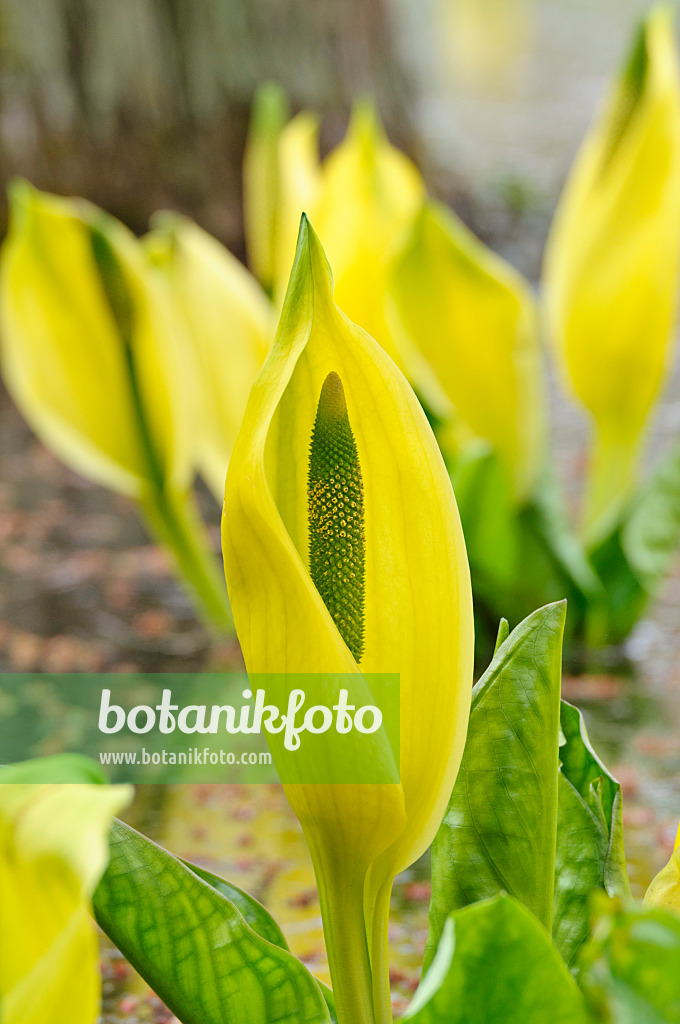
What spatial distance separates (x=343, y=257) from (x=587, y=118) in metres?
2.13

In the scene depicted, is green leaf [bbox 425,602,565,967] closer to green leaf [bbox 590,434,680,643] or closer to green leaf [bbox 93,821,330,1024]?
green leaf [bbox 93,821,330,1024]

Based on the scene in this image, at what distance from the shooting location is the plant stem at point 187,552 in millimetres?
644

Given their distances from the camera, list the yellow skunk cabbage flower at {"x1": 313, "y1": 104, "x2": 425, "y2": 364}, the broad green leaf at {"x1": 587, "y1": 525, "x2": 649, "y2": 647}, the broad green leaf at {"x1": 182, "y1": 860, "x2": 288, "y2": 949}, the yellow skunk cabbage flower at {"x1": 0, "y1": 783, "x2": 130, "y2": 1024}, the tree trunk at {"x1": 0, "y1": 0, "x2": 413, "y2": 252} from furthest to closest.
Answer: the tree trunk at {"x1": 0, "y1": 0, "x2": 413, "y2": 252}
the broad green leaf at {"x1": 587, "y1": 525, "x2": 649, "y2": 647}
the yellow skunk cabbage flower at {"x1": 313, "y1": 104, "x2": 425, "y2": 364}
the broad green leaf at {"x1": 182, "y1": 860, "x2": 288, "y2": 949}
the yellow skunk cabbage flower at {"x1": 0, "y1": 783, "x2": 130, "y2": 1024}

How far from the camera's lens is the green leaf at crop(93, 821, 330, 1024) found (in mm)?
219

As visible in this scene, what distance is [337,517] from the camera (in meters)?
0.21

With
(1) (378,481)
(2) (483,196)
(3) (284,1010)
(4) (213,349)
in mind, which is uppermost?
(2) (483,196)

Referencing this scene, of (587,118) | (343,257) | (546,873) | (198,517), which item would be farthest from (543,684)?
(587,118)

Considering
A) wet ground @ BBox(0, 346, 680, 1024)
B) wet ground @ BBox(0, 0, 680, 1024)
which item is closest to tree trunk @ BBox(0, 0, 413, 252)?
wet ground @ BBox(0, 0, 680, 1024)

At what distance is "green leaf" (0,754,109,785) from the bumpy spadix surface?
0.20 ft

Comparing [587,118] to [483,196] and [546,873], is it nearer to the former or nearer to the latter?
[483,196]

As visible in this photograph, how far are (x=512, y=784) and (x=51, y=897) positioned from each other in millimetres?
110

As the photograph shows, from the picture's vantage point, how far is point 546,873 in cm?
22

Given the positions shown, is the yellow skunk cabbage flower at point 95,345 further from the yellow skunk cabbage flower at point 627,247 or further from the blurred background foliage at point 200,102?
the blurred background foliage at point 200,102

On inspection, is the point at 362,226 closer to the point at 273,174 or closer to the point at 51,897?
the point at 273,174
